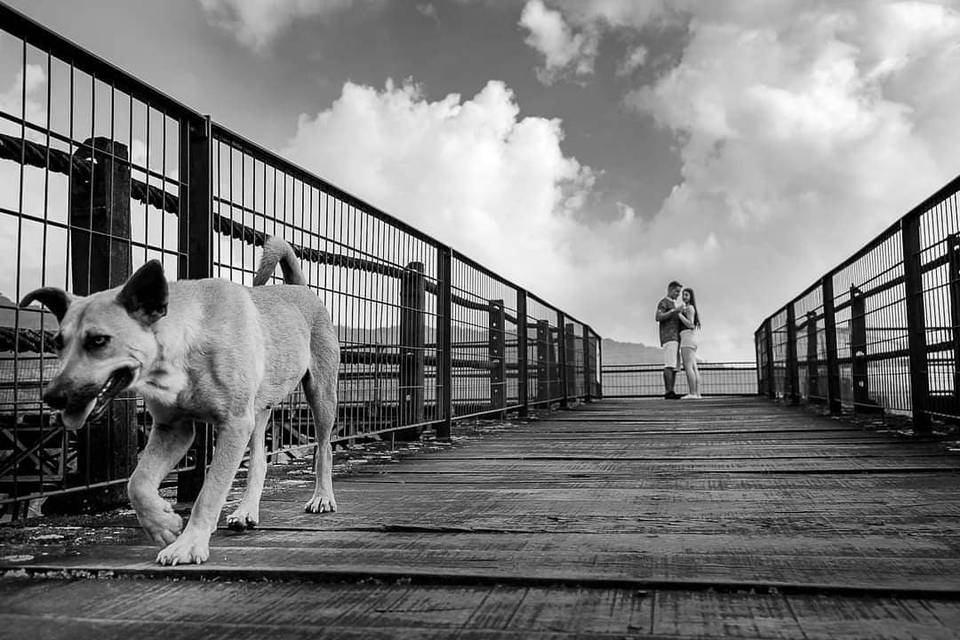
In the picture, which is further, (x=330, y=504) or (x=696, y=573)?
(x=330, y=504)

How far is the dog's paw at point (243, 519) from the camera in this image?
9.23 feet

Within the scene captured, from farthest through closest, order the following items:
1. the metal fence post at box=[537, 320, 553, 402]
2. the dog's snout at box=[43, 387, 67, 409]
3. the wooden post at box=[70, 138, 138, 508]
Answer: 1. the metal fence post at box=[537, 320, 553, 402]
2. the wooden post at box=[70, 138, 138, 508]
3. the dog's snout at box=[43, 387, 67, 409]

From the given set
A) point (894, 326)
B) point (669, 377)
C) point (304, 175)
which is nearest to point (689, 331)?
point (669, 377)

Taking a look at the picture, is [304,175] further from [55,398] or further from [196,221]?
[55,398]

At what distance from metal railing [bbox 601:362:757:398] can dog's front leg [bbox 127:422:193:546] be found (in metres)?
20.1

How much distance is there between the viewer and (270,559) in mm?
2256

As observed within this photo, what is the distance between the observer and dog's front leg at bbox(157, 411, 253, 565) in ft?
7.27

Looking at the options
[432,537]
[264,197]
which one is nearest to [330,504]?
[432,537]

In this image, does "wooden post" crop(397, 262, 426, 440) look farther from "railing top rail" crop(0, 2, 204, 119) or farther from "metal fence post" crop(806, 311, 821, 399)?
"metal fence post" crop(806, 311, 821, 399)

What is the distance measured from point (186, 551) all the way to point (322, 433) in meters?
1.07

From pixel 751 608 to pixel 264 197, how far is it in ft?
10.9

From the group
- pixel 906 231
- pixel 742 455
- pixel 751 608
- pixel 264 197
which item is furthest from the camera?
pixel 906 231

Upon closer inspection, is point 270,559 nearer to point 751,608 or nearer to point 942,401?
point 751,608

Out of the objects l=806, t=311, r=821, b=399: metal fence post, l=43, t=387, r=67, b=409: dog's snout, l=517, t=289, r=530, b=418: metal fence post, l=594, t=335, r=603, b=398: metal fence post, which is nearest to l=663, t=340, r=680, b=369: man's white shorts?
l=806, t=311, r=821, b=399: metal fence post
